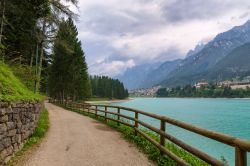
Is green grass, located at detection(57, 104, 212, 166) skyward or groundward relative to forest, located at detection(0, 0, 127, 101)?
groundward

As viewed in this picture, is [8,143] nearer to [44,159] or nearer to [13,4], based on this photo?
[44,159]

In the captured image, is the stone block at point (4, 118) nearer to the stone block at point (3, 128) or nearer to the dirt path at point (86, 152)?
the stone block at point (3, 128)

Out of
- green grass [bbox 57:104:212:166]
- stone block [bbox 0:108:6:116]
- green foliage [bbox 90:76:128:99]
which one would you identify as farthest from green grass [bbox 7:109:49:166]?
green foliage [bbox 90:76:128:99]

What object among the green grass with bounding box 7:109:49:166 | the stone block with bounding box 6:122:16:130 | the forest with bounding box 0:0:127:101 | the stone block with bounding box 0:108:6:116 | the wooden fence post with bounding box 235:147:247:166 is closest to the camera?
the wooden fence post with bounding box 235:147:247:166

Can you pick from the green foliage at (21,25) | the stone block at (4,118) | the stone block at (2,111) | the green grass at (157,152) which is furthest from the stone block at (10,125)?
the green foliage at (21,25)

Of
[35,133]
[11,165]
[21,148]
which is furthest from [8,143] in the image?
[35,133]

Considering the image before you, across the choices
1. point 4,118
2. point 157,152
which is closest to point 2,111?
point 4,118

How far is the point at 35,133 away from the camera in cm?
1447

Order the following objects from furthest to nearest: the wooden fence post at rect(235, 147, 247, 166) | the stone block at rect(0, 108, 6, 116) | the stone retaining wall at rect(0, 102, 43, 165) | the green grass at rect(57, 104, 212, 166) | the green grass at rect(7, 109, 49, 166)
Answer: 1. the green grass at rect(7, 109, 49, 166)
2. the green grass at rect(57, 104, 212, 166)
3. the stone retaining wall at rect(0, 102, 43, 165)
4. the stone block at rect(0, 108, 6, 116)
5. the wooden fence post at rect(235, 147, 247, 166)

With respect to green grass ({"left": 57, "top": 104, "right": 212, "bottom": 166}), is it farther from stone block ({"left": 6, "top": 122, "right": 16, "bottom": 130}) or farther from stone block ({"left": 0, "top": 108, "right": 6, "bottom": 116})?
stone block ({"left": 0, "top": 108, "right": 6, "bottom": 116})

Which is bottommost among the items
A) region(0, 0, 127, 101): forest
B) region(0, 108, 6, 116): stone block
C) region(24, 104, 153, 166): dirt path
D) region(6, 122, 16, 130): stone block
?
region(24, 104, 153, 166): dirt path

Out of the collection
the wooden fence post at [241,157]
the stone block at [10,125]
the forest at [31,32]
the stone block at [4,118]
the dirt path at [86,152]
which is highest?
the forest at [31,32]

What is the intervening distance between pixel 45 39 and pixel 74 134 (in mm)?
15779

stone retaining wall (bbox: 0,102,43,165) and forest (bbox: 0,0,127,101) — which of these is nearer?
stone retaining wall (bbox: 0,102,43,165)
